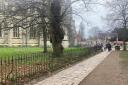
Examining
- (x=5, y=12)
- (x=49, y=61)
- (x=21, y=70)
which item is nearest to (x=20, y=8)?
(x=5, y=12)

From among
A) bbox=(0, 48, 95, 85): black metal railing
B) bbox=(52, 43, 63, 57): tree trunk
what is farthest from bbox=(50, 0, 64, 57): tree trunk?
bbox=(0, 48, 95, 85): black metal railing

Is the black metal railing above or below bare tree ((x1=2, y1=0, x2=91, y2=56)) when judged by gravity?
below

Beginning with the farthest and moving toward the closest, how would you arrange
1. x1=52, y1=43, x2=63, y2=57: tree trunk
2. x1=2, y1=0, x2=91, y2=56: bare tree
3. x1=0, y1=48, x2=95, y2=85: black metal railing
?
x1=52, y1=43, x2=63, y2=57: tree trunk, x1=2, y1=0, x2=91, y2=56: bare tree, x1=0, y1=48, x2=95, y2=85: black metal railing

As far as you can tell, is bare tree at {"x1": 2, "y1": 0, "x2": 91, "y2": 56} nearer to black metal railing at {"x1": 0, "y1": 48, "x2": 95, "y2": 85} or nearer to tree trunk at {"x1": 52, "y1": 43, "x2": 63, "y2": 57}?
tree trunk at {"x1": 52, "y1": 43, "x2": 63, "y2": 57}

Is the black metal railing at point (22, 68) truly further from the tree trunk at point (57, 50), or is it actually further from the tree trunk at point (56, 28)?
the tree trunk at point (56, 28)

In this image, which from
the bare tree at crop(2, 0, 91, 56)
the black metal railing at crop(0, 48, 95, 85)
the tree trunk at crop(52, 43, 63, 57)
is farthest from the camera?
the tree trunk at crop(52, 43, 63, 57)

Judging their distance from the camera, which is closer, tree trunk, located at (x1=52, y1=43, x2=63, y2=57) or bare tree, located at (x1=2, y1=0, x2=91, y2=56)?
bare tree, located at (x1=2, y1=0, x2=91, y2=56)

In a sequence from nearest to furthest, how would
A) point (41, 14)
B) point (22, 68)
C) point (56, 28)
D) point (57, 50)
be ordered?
point (22, 68), point (41, 14), point (57, 50), point (56, 28)

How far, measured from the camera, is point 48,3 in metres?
32.2

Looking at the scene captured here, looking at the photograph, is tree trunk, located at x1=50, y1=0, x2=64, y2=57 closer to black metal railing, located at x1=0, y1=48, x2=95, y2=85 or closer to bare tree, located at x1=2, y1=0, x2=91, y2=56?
bare tree, located at x1=2, y1=0, x2=91, y2=56

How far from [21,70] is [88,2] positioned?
55.0 ft

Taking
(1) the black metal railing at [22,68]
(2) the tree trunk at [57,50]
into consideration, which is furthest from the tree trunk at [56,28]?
(1) the black metal railing at [22,68]

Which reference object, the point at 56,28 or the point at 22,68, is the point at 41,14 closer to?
the point at 56,28

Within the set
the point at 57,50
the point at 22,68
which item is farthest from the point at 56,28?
the point at 22,68
